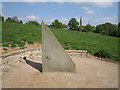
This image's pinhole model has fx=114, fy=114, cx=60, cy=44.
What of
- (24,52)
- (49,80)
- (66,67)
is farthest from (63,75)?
(24,52)

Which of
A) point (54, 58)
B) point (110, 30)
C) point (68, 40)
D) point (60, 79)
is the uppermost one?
point (110, 30)

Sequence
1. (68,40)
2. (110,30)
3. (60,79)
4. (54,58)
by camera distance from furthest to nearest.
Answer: (110,30), (68,40), (54,58), (60,79)

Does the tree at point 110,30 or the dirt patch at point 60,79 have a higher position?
the tree at point 110,30

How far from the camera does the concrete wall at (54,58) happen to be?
5207 millimetres

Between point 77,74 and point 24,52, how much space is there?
3666mm

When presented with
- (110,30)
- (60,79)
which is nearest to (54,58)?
(60,79)

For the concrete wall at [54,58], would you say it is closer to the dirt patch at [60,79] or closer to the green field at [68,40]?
the dirt patch at [60,79]

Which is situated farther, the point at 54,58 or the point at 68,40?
the point at 68,40

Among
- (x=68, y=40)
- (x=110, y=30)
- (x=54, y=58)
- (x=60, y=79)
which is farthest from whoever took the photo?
(x=110, y=30)

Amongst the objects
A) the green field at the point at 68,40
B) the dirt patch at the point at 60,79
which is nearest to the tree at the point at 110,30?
the green field at the point at 68,40

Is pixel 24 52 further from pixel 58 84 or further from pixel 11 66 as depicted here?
pixel 58 84

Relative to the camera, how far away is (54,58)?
5.28 meters

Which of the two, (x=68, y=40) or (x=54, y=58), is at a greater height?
(x=68, y=40)

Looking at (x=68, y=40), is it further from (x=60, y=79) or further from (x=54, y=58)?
(x=60, y=79)
